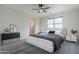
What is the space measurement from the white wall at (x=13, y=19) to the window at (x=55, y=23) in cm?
226

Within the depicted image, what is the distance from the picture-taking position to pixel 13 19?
4109 mm

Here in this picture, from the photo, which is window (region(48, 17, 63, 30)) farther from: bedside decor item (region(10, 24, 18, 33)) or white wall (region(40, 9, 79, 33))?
bedside decor item (region(10, 24, 18, 33))

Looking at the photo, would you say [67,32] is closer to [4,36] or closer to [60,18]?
[60,18]

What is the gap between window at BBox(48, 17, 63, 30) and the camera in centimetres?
517

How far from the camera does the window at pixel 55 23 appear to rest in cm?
517

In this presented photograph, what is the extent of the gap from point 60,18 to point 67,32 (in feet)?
4.15

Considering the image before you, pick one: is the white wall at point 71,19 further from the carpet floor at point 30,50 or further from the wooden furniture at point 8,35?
the wooden furniture at point 8,35

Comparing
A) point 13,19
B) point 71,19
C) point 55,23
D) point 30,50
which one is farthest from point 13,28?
point 71,19

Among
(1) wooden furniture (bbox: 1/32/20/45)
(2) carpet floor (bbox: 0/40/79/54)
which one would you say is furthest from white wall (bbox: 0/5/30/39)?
(2) carpet floor (bbox: 0/40/79/54)

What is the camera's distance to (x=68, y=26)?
15.2 feet

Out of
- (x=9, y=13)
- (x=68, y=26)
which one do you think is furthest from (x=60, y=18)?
(x=9, y=13)

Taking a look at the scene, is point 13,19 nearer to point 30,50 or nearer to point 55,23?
point 30,50

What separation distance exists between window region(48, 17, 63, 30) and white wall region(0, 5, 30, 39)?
226cm

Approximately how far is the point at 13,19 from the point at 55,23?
3407 millimetres
